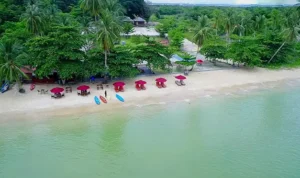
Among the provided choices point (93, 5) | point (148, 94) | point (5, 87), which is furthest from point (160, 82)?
point (5, 87)

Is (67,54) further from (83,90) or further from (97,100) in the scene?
(97,100)

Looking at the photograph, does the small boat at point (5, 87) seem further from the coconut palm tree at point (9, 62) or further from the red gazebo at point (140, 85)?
the red gazebo at point (140, 85)

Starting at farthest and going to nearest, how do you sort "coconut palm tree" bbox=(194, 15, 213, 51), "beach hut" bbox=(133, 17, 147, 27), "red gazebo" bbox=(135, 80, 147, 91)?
1. "beach hut" bbox=(133, 17, 147, 27)
2. "coconut palm tree" bbox=(194, 15, 213, 51)
3. "red gazebo" bbox=(135, 80, 147, 91)

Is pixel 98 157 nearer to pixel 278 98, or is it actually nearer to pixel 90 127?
pixel 90 127

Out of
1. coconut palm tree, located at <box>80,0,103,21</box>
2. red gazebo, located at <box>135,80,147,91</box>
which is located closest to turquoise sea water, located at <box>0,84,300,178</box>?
red gazebo, located at <box>135,80,147,91</box>

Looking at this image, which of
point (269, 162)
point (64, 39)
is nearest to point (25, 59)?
point (64, 39)

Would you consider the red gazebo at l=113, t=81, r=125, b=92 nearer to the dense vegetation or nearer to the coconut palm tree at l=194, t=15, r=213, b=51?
the dense vegetation
